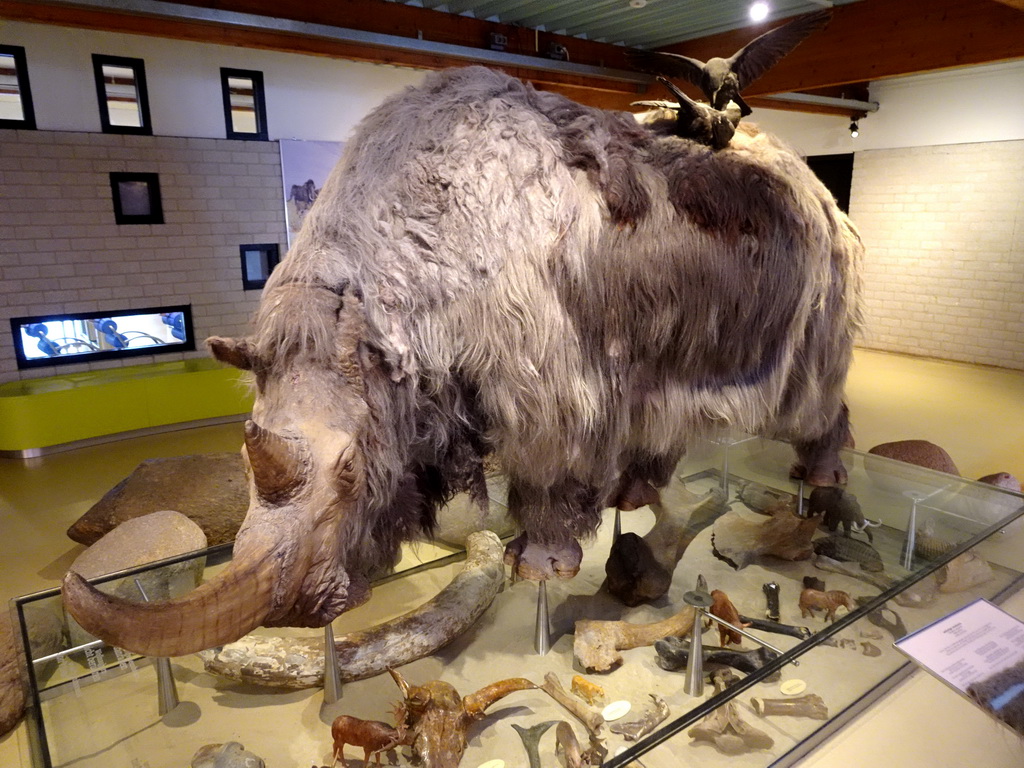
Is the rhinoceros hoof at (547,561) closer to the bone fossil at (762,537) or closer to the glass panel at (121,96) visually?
the bone fossil at (762,537)

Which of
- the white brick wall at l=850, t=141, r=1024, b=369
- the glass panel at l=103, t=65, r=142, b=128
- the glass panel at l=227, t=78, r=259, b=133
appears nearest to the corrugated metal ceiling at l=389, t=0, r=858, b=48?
the glass panel at l=227, t=78, r=259, b=133

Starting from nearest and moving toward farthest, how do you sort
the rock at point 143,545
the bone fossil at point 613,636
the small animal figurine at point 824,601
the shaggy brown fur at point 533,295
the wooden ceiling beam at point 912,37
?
1. the shaggy brown fur at point 533,295
2. the bone fossil at point 613,636
3. the small animal figurine at point 824,601
4. the rock at point 143,545
5. the wooden ceiling beam at point 912,37

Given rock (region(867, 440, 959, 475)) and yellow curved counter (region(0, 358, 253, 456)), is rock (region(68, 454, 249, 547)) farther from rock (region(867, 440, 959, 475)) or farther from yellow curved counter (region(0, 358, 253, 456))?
rock (region(867, 440, 959, 475))

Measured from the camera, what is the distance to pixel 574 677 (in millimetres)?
1609

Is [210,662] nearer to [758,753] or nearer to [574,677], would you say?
[574,677]

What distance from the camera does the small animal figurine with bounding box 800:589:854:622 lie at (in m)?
1.91

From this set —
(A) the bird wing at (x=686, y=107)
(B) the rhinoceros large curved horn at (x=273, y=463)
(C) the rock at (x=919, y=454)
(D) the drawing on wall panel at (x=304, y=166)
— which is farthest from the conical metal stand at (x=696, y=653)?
(D) the drawing on wall panel at (x=304, y=166)

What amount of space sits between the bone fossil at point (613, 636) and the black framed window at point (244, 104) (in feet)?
12.1

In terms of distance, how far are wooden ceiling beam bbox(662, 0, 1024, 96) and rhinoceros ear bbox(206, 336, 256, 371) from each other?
2.17 m

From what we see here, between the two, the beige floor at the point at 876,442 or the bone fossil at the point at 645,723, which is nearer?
the bone fossil at the point at 645,723

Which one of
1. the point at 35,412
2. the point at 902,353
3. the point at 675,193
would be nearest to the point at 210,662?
the point at 675,193

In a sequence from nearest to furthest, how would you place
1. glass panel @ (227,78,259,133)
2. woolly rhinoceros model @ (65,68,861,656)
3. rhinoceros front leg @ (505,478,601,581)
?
woolly rhinoceros model @ (65,68,861,656)
rhinoceros front leg @ (505,478,601,581)
glass panel @ (227,78,259,133)

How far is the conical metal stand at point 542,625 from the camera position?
175cm

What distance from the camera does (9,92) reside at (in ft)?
11.9
